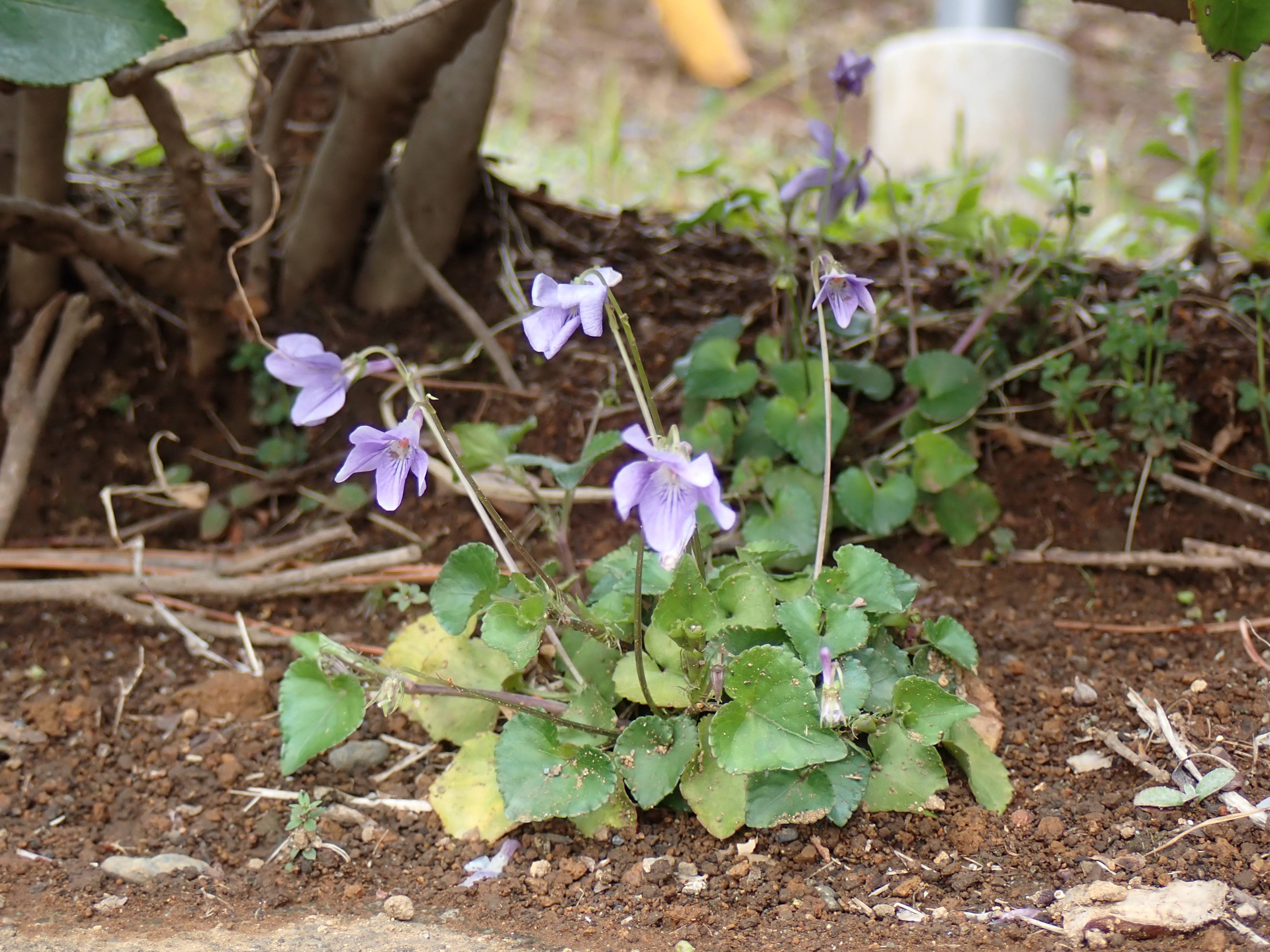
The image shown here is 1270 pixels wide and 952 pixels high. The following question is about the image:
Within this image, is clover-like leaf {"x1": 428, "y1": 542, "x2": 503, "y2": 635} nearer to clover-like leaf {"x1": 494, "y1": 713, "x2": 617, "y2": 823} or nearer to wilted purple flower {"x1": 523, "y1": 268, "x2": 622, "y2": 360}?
clover-like leaf {"x1": 494, "y1": 713, "x2": 617, "y2": 823}

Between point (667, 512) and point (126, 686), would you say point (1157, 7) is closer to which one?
point (667, 512)

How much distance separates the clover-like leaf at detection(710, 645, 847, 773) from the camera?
1.28 m

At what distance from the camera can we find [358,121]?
2145mm

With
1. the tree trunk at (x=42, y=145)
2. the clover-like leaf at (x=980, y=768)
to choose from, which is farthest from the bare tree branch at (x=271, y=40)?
the clover-like leaf at (x=980, y=768)

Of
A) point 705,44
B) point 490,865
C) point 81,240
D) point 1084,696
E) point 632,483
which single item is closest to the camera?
point 632,483

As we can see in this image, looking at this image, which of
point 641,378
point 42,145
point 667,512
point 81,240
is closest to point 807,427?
point 641,378

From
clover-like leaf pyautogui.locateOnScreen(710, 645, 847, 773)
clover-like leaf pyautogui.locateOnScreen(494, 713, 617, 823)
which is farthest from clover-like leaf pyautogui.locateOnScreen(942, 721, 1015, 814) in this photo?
clover-like leaf pyautogui.locateOnScreen(494, 713, 617, 823)

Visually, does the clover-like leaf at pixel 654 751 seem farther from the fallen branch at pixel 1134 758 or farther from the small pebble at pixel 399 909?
the fallen branch at pixel 1134 758

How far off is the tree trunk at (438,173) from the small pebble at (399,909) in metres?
1.43

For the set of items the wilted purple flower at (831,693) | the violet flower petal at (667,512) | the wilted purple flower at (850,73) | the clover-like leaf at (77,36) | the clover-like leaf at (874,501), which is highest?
the clover-like leaf at (77,36)

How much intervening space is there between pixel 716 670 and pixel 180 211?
5.76ft

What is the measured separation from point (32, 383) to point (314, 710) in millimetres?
1184

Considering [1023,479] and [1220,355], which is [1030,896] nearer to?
[1023,479]

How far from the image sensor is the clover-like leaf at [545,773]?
1365mm
